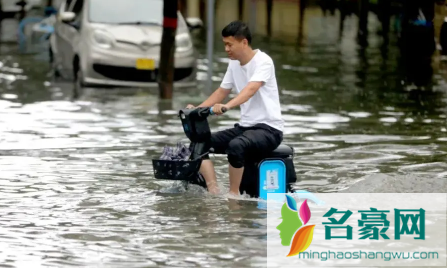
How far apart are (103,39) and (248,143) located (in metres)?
9.93

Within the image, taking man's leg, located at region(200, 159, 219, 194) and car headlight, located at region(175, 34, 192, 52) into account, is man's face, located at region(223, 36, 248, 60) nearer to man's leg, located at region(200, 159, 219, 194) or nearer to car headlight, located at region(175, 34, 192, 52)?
man's leg, located at region(200, 159, 219, 194)

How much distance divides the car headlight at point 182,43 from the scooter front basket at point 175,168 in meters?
9.85

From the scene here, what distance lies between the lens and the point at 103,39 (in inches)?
730

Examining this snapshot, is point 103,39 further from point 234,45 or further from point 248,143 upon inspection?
point 248,143

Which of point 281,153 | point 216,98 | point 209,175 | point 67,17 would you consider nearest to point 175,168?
point 209,175

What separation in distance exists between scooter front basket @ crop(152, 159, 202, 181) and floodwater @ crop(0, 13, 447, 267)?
254mm

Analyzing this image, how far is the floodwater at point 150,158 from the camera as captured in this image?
7703 millimetres

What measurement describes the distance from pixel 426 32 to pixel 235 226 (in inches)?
871

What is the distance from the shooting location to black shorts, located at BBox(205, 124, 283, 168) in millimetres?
8992

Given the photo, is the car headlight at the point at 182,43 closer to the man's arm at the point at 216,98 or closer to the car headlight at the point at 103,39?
the car headlight at the point at 103,39

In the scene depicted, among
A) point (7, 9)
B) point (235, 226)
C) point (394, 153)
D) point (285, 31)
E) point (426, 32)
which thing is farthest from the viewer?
point (7, 9)

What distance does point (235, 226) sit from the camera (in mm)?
8336

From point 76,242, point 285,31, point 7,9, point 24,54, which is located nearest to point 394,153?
point 76,242

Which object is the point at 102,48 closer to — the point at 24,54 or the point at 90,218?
the point at 24,54
